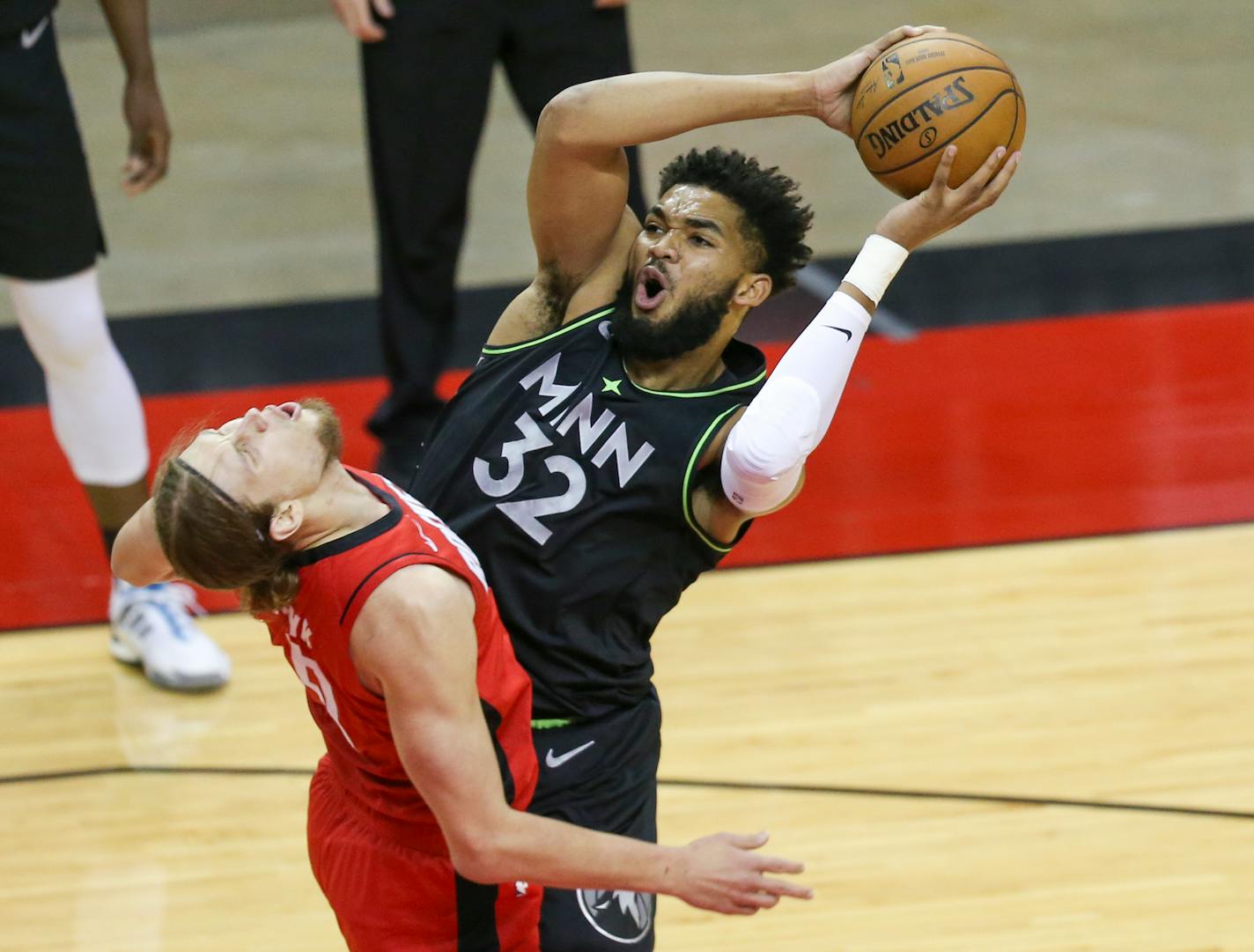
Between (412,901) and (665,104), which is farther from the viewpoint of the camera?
(665,104)

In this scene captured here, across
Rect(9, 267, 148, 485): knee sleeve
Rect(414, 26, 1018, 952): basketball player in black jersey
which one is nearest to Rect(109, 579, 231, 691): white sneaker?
Rect(9, 267, 148, 485): knee sleeve

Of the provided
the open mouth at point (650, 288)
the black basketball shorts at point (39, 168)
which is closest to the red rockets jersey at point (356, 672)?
the open mouth at point (650, 288)

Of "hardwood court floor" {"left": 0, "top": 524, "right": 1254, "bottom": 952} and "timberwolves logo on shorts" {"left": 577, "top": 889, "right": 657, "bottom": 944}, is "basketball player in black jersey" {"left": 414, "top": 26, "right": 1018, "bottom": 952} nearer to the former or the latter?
"timberwolves logo on shorts" {"left": 577, "top": 889, "right": 657, "bottom": 944}

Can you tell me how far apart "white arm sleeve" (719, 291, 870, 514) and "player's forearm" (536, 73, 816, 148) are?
10.7 inches

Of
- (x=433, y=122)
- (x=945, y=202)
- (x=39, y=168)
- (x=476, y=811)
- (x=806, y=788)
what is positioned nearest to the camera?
(x=476, y=811)

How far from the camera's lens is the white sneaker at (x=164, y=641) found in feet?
11.8

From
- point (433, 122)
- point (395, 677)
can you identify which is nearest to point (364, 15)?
point (433, 122)

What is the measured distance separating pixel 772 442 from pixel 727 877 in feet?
1.82

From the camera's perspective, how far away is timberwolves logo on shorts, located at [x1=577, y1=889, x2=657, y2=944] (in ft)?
7.05

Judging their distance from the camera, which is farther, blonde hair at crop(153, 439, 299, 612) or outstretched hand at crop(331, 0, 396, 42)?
outstretched hand at crop(331, 0, 396, 42)

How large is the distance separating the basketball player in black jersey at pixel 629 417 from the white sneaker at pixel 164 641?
1420 mm

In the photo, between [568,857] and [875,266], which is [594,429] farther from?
[568,857]

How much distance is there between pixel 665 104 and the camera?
7.23ft

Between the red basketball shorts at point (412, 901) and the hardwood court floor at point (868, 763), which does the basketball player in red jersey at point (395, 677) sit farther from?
the hardwood court floor at point (868, 763)
